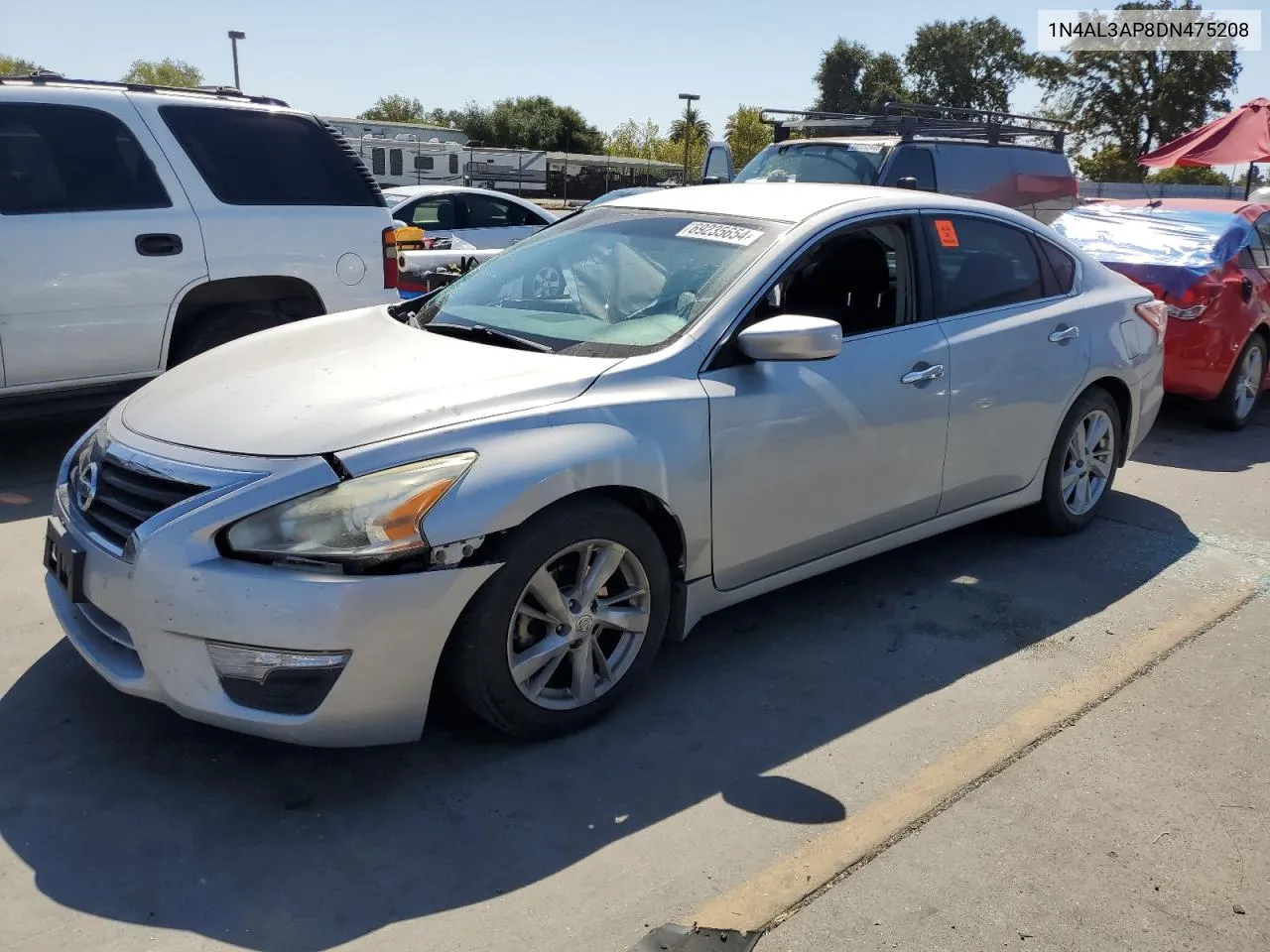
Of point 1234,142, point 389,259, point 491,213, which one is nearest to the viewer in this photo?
point 389,259

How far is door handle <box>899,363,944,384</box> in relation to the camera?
4.12 metres

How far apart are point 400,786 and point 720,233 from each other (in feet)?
7.32

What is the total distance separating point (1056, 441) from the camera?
16.4 feet

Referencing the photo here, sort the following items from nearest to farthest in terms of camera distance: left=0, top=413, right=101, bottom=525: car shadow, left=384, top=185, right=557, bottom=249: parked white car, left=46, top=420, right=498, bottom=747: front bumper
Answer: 1. left=46, top=420, right=498, bottom=747: front bumper
2. left=0, top=413, right=101, bottom=525: car shadow
3. left=384, top=185, right=557, bottom=249: parked white car

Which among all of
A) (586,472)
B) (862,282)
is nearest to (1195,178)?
(862,282)

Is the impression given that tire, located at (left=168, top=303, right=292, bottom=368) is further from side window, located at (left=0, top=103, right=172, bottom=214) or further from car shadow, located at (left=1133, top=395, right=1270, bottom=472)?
car shadow, located at (left=1133, top=395, right=1270, bottom=472)

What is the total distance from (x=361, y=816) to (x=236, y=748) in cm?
53

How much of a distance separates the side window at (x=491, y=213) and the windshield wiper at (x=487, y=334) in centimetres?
892

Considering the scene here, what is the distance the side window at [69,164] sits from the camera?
546 cm

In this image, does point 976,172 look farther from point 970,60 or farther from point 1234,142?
point 970,60

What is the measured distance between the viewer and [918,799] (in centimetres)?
309

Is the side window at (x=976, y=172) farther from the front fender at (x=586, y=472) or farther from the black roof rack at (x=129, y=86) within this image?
the front fender at (x=586, y=472)

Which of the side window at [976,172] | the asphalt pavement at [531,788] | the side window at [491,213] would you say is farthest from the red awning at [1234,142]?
the asphalt pavement at [531,788]

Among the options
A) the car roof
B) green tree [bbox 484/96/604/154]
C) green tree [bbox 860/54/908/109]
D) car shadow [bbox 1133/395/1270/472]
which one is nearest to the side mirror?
the car roof
